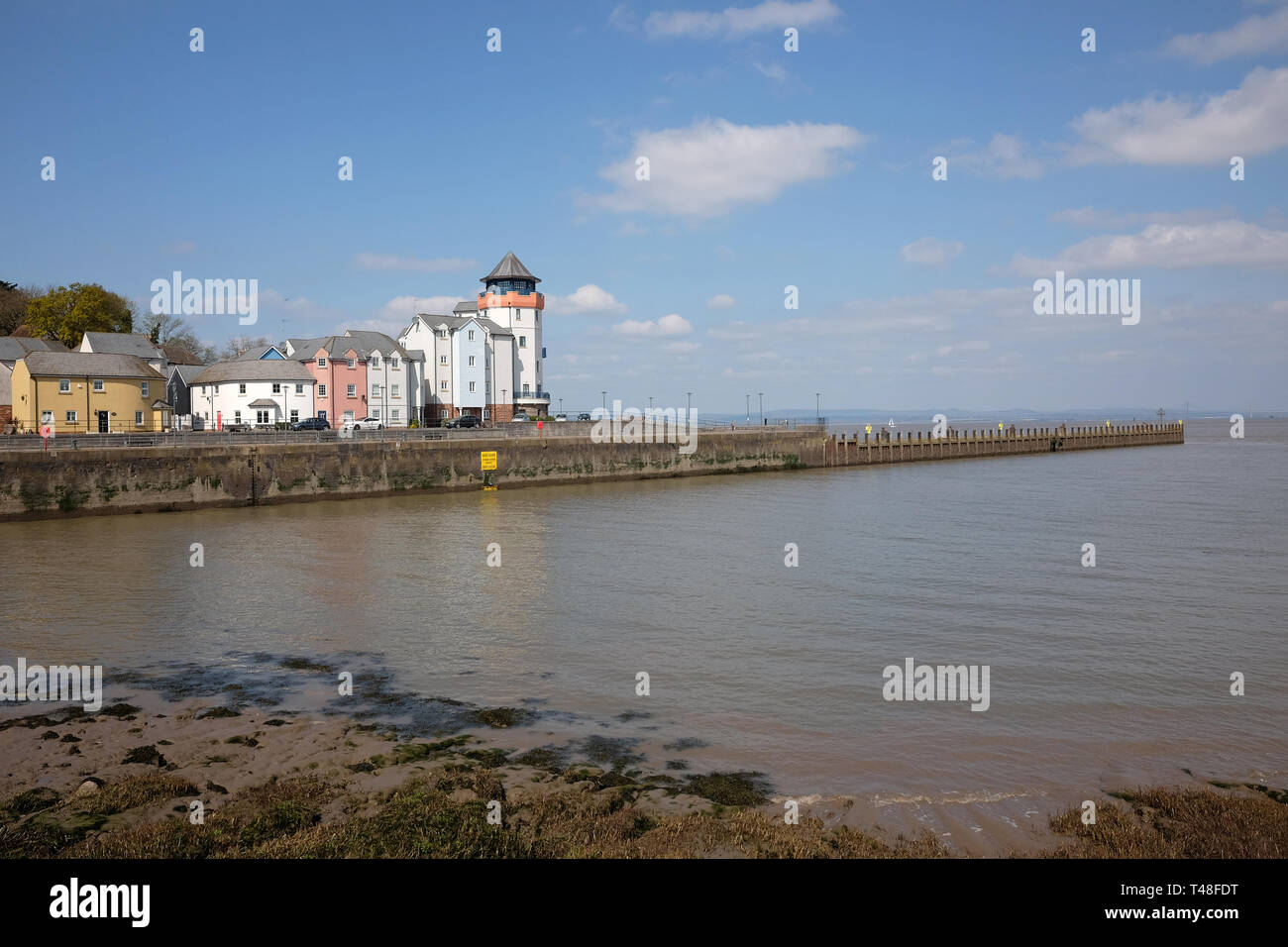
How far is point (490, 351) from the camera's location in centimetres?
8106

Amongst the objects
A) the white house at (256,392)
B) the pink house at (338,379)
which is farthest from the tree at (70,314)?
the pink house at (338,379)

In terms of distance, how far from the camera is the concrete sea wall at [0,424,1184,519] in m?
A: 37.9

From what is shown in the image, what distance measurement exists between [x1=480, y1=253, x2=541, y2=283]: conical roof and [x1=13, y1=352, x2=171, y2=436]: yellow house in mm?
33748

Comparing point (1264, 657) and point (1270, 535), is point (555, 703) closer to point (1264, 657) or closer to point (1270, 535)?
point (1264, 657)

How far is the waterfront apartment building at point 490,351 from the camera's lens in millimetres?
80062

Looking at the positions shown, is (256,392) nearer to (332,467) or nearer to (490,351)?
(490,351)

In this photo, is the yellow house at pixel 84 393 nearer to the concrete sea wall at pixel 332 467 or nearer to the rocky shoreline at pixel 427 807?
the concrete sea wall at pixel 332 467

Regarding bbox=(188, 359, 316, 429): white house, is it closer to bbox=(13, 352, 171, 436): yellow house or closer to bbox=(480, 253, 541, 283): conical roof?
bbox=(13, 352, 171, 436): yellow house

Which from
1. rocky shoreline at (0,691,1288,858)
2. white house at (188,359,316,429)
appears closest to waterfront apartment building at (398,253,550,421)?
white house at (188,359,316,429)

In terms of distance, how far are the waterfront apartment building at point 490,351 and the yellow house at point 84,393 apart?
25.5 metres

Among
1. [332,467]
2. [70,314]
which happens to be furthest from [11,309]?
[332,467]

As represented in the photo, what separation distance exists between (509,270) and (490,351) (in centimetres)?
889

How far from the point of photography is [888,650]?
16656mm
